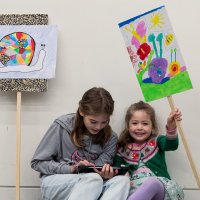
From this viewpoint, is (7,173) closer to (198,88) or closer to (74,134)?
(74,134)

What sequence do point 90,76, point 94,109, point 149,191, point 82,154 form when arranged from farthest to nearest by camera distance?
point 90,76
point 82,154
point 94,109
point 149,191

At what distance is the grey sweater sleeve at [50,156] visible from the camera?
5.27 feet

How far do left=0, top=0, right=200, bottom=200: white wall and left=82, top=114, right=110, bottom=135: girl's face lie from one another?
195 millimetres

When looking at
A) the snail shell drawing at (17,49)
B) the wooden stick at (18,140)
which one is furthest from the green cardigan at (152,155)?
the snail shell drawing at (17,49)

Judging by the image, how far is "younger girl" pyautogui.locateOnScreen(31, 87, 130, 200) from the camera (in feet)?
4.85

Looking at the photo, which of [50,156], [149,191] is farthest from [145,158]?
[50,156]

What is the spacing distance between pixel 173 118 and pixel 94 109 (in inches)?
11.9

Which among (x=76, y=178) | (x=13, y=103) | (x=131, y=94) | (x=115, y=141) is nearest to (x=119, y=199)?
(x=76, y=178)

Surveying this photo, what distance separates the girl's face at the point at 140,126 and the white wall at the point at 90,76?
3.5 inches

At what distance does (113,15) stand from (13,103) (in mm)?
577

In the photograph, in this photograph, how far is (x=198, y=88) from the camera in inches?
69.4

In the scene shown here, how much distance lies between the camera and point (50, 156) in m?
1.64

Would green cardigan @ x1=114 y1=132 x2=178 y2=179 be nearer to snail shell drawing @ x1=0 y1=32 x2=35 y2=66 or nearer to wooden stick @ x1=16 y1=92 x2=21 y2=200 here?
wooden stick @ x1=16 y1=92 x2=21 y2=200

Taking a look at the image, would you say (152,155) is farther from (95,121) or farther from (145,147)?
(95,121)
